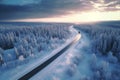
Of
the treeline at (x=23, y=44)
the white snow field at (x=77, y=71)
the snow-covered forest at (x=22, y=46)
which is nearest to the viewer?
the white snow field at (x=77, y=71)

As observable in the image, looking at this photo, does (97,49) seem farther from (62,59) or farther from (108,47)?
(62,59)

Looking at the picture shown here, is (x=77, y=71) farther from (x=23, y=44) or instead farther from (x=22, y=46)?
(x=23, y=44)

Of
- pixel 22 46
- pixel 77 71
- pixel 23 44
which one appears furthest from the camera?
pixel 23 44

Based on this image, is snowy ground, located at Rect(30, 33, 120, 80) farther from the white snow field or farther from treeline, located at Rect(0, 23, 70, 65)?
treeline, located at Rect(0, 23, 70, 65)

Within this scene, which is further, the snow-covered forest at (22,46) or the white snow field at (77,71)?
the snow-covered forest at (22,46)

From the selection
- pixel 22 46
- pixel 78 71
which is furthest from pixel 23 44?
pixel 78 71

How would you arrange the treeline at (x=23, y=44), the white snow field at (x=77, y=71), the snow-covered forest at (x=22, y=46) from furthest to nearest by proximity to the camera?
the treeline at (x=23, y=44) → the snow-covered forest at (x=22, y=46) → the white snow field at (x=77, y=71)

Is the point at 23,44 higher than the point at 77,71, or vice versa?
the point at 23,44

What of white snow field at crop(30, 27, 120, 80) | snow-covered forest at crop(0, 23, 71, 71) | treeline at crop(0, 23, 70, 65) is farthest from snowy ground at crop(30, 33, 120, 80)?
treeline at crop(0, 23, 70, 65)

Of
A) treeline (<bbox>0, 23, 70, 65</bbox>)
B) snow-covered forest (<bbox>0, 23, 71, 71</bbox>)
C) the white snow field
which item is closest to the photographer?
the white snow field

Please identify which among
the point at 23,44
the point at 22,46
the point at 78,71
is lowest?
the point at 78,71

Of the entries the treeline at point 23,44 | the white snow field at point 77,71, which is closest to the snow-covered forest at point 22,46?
the treeline at point 23,44

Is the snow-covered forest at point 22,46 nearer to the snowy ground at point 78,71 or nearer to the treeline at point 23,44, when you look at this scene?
the treeline at point 23,44
